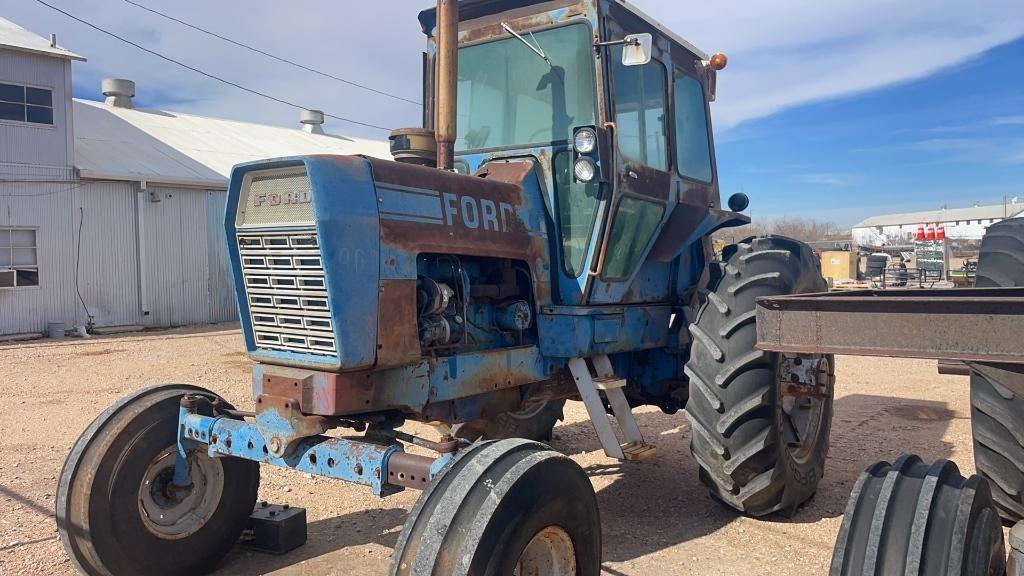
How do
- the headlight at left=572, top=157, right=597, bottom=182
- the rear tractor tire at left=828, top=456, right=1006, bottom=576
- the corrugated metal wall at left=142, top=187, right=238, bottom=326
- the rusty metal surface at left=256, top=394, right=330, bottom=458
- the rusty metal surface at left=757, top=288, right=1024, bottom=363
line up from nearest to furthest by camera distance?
the rusty metal surface at left=757, top=288, right=1024, bottom=363
the rear tractor tire at left=828, top=456, right=1006, bottom=576
the rusty metal surface at left=256, top=394, right=330, bottom=458
the headlight at left=572, top=157, right=597, bottom=182
the corrugated metal wall at left=142, top=187, right=238, bottom=326

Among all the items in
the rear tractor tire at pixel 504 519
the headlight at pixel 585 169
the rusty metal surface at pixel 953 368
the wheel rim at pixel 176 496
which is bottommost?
the wheel rim at pixel 176 496

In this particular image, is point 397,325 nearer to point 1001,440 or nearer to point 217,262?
point 1001,440

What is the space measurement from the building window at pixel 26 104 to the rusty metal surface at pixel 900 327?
16143 mm

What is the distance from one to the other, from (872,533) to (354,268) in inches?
83.4

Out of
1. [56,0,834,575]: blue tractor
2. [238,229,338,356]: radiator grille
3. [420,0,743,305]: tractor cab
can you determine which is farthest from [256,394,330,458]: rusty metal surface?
[420,0,743,305]: tractor cab

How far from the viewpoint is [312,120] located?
26.4 m

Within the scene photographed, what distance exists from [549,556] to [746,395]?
5.74ft

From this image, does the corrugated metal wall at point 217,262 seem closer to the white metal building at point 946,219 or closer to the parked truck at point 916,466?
the parked truck at point 916,466

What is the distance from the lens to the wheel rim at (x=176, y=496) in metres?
3.77

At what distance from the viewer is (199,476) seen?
156 inches

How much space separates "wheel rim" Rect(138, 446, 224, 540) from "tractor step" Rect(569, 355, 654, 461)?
2001 millimetres

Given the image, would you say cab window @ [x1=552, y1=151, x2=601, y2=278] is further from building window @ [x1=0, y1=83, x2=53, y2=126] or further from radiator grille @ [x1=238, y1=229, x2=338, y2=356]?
building window @ [x1=0, y1=83, x2=53, y2=126]

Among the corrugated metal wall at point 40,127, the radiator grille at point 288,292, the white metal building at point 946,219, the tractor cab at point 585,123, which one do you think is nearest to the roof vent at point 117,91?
the corrugated metal wall at point 40,127

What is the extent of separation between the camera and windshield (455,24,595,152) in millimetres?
4551
